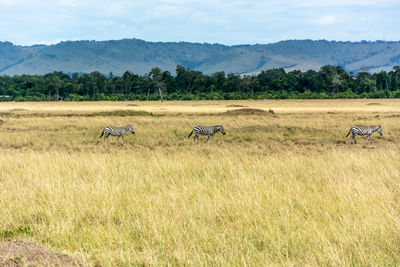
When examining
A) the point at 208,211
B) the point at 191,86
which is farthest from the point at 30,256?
the point at 191,86

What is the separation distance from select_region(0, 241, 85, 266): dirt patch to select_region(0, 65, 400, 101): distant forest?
122m

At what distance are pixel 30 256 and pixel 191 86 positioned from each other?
148262 millimetres

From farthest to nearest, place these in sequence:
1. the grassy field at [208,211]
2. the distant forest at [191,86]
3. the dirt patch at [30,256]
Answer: the distant forest at [191,86] < the grassy field at [208,211] < the dirt patch at [30,256]

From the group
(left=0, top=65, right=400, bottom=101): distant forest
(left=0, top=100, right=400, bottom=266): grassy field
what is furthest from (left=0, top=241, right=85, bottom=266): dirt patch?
(left=0, top=65, right=400, bottom=101): distant forest

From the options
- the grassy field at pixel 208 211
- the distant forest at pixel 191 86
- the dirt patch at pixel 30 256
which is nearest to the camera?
the dirt patch at pixel 30 256

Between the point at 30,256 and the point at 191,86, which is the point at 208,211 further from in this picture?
the point at 191,86

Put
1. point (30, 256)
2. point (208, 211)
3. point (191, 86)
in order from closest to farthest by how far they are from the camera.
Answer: point (30, 256) → point (208, 211) → point (191, 86)

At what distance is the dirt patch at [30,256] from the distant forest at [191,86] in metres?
122

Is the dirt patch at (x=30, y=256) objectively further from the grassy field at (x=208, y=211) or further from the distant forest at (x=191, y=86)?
the distant forest at (x=191, y=86)

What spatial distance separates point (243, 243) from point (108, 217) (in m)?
2.57

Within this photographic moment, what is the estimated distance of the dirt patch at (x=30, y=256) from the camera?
5094mm

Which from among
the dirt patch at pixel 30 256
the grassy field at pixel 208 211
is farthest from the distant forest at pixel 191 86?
the dirt patch at pixel 30 256

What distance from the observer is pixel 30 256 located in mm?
5320

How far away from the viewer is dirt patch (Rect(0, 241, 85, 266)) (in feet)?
16.7
